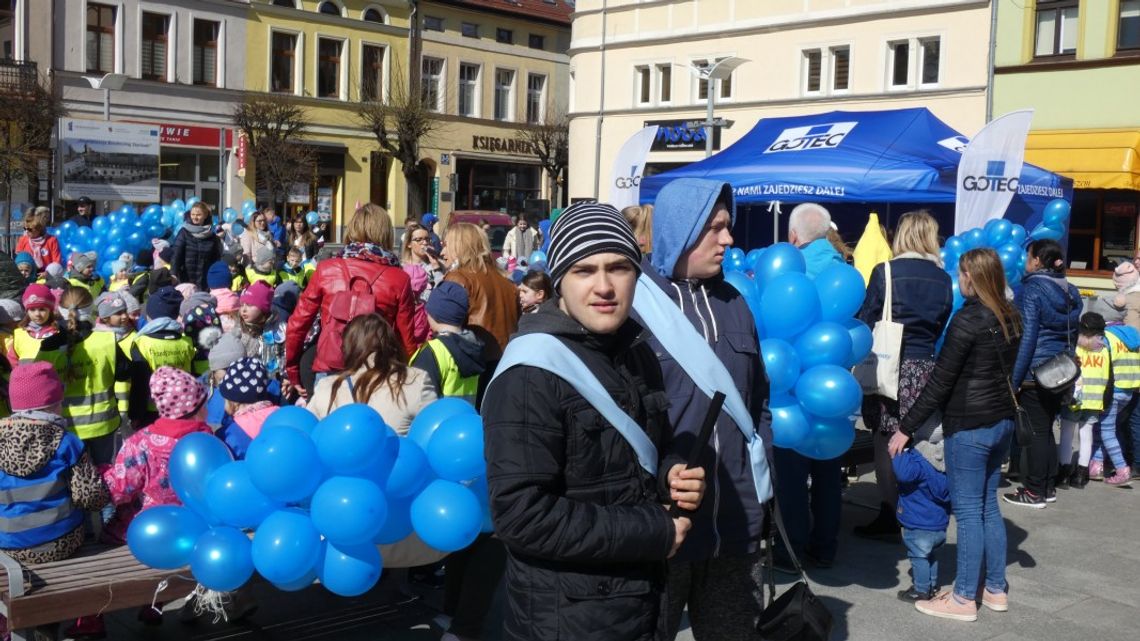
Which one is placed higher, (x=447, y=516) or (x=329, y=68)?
(x=329, y=68)

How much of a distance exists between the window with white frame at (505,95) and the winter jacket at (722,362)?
46.8 meters

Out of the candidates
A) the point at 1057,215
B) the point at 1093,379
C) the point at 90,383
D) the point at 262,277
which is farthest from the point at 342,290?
the point at 1057,215

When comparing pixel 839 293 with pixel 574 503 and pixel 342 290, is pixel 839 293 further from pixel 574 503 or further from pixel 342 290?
pixel 574 503

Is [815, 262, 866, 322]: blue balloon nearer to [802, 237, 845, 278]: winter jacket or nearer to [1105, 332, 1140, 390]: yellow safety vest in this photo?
[802, 237, 845, 278]: winter jacket

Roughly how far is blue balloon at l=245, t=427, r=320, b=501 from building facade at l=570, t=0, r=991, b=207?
23019 mm

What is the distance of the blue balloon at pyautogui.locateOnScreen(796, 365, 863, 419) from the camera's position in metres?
4.79

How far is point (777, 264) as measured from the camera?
5484 mm

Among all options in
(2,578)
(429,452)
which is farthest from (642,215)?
(2,578)

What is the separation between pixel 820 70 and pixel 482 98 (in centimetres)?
2036

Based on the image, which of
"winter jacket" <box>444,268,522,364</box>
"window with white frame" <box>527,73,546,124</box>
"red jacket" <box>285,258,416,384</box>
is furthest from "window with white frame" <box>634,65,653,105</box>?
"red jacket" <box>285,258,416,384</box>

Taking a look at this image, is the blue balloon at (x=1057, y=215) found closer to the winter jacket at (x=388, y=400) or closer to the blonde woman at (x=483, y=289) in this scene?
the blonde woman at (x=483, y=289)

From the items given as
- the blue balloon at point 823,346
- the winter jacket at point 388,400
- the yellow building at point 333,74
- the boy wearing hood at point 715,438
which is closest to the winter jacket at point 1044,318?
the blue balloon at point 823,346

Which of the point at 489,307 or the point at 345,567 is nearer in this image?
the point at 345,567

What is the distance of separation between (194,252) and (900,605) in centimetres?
800
